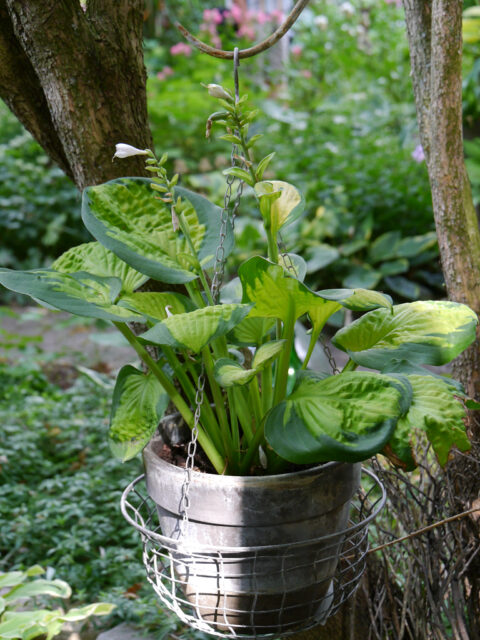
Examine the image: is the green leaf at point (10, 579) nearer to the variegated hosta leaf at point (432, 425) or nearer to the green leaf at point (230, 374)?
the green leaf at point (230, 374)

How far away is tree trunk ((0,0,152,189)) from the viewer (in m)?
1.22

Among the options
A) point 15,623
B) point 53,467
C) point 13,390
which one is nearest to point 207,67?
point 13,390

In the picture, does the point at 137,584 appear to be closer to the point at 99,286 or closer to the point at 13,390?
the point at 99,286

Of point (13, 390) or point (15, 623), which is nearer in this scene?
point (15, 623)

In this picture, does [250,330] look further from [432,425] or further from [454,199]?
[454,199]

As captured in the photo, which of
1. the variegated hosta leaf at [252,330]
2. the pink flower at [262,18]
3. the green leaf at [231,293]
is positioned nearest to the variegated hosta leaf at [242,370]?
the variegated hosta leaf at [252,330]

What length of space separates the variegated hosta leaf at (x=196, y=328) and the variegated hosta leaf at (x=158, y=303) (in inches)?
8.2

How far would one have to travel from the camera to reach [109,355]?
13.8 ft

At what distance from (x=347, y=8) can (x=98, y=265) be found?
6509 mm

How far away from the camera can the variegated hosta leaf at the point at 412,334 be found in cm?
98

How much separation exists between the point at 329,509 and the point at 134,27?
1066 millimetres

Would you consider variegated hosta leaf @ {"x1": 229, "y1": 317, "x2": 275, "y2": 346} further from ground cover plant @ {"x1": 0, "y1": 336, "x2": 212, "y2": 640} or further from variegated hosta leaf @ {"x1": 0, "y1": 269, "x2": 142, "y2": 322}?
ground cover plant @ {"x1": 0, "y1": 336, "x2": 212, "y2": 640}

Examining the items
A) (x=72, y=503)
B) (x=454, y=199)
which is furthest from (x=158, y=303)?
(x=72, y=503)

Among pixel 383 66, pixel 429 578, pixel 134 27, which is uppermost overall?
pixel 383 66
